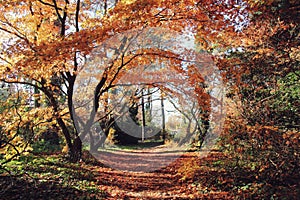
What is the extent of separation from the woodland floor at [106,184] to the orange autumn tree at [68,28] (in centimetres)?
100

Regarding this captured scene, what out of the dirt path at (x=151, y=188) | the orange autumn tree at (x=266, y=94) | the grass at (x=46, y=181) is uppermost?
the orange autumn tree at (x=266, y=94)

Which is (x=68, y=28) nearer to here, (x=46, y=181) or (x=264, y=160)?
(x=46, y=181)

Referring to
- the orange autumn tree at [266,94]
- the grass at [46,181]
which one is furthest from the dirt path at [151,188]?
the orange autumn tree at [266,94]

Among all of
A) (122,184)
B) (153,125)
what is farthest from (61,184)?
(153,125)

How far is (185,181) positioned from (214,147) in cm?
243

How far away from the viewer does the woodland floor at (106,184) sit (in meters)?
4.44

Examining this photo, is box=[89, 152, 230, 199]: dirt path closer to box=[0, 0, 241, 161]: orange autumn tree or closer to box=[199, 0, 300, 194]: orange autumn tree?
box=[199, 0, 300, 194]: orange autumn tree

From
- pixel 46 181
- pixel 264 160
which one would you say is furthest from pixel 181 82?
pixel 46 181

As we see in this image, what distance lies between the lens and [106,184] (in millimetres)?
5676

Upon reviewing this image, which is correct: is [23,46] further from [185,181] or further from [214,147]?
[214,147]

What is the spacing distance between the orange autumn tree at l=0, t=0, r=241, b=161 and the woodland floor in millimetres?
1003

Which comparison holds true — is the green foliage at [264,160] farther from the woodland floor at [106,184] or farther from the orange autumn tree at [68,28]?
the orange autumn tree at [68,28]

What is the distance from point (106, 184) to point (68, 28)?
5.32 metres

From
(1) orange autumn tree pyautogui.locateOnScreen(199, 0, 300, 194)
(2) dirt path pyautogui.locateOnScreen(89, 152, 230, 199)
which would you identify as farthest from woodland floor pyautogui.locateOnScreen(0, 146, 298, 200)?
(1) orange autumn tree pyautogui.locateOnScreen(199, 0, 300, 194)
